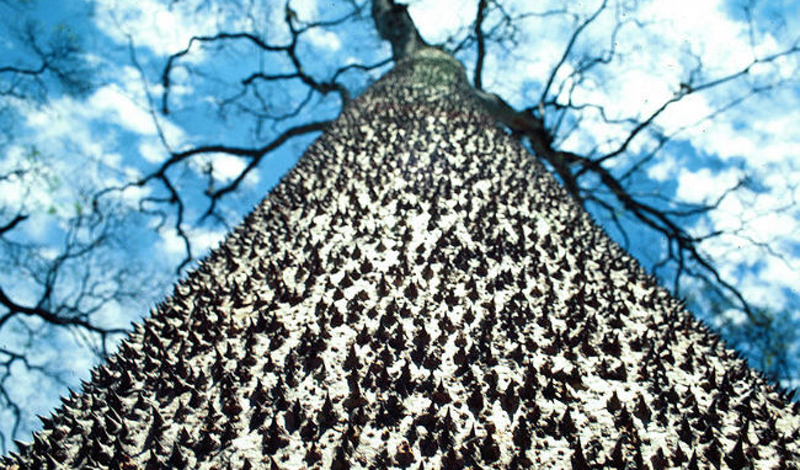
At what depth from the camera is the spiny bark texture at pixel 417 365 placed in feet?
3.63

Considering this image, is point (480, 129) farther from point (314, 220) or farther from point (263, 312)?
point (263, 312)

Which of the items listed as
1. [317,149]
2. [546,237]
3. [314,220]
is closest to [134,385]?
[314,220]

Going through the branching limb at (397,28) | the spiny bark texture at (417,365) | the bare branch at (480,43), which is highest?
the bare branch at (480,43)

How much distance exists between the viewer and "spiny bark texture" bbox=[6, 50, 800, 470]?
1107mm

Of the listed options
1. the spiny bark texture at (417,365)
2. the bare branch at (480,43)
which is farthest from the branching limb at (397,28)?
the spiny bark texture at (417,365)

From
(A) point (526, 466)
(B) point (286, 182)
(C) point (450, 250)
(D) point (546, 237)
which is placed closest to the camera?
(A) point (526, 466)

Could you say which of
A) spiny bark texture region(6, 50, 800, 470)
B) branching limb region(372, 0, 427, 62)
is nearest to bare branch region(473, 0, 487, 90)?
branching limb region(372, 0, 427, 62)

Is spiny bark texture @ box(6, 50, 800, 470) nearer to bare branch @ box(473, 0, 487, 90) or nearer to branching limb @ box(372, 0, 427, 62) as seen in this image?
branching limb @ box(372, 0, 427, 62)

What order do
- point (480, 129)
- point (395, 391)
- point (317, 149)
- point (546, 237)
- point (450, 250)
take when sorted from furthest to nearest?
point (480, 129), point (317, 149), point (546, 237), point (450, 250), point (395, 391)

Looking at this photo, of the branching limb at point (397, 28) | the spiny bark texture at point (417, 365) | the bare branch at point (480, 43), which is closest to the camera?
the spiny bark texture at point (417, 365)

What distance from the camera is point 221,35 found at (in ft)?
32.8

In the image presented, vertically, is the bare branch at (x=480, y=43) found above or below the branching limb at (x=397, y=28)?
above

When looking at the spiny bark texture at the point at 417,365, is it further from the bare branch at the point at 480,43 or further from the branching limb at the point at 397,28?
the bare branch at the point at 480,43

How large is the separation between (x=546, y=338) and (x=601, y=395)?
9.5 inches
